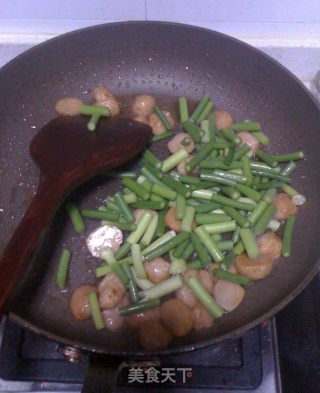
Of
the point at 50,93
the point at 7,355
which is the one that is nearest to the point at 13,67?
the point at 50,93

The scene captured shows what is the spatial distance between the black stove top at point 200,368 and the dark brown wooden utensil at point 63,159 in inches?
10.6

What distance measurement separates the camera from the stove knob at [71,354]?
103cm

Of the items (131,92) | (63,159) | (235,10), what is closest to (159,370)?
(63,159)

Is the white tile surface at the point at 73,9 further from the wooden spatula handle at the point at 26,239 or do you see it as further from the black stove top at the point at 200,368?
the black stove top at the point at 200,368

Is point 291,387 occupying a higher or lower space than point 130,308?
lower

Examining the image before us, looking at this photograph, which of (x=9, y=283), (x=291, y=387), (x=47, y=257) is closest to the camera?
(x=9, y=283)

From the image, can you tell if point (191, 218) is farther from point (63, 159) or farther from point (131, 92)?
point (131, 92)

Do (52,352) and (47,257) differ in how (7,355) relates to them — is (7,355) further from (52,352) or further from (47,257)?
(47,257)

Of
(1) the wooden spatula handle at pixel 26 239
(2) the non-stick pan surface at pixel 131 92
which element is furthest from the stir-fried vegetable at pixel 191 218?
(1) the wooden spatula handle at pixel 26 239

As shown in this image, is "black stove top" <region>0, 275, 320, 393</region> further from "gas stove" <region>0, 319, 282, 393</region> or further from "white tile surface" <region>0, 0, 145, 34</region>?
"white tile surface" <region>0, 0, 145, 34</region>

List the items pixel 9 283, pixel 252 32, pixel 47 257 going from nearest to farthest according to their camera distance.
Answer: pixel 9 283, pixel 47 257, pixel 252 32

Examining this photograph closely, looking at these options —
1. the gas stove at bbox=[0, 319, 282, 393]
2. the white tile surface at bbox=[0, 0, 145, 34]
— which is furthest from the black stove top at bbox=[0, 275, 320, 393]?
the white tile surface at bbox=[0, 0, 145, 34]

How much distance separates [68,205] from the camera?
1.33 meters

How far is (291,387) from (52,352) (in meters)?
0.62
